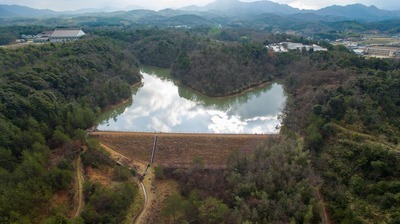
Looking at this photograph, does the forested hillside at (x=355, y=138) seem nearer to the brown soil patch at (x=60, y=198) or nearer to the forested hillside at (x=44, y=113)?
the brown soil patch at (x=60, y=198)

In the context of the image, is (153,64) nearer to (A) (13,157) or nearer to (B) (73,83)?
(B) (73,83)

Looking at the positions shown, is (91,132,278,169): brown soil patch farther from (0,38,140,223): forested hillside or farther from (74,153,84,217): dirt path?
(74,153,84,217): dirt path

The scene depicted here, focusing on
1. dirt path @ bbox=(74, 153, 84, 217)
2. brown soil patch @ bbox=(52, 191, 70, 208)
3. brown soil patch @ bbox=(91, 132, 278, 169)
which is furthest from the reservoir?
brown soil patch @ bbox=(52, 191, 70, 208)

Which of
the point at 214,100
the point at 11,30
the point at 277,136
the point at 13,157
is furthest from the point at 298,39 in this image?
the point at 11,30

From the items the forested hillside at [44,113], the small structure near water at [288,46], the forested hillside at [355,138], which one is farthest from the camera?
the small structure near water at [288,46]

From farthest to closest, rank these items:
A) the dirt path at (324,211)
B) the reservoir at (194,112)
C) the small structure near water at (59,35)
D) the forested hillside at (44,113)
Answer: the small structure near water at (59,35), the reservoir at (194,112), the forested hillside at (44,113), the dirt path at (324,211)

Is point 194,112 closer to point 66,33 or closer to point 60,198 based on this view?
point 60,198

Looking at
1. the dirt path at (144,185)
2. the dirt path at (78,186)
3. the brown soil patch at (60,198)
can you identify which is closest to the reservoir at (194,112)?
the dirt path at (144,185)
